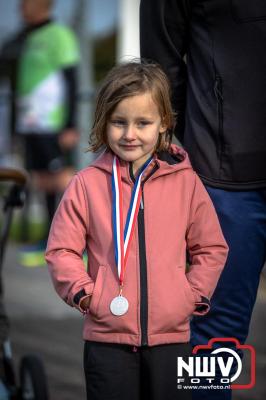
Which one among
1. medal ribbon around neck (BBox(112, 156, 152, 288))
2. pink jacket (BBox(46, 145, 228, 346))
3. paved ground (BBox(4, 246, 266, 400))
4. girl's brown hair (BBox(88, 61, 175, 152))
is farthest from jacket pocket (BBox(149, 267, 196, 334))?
paved ground (BBox(4, 246, 266, 400))

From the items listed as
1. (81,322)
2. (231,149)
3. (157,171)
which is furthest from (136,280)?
(81,322)

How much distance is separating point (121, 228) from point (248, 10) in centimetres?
86

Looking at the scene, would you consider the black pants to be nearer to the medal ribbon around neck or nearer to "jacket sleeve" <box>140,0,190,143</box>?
the medal ribbon around neck

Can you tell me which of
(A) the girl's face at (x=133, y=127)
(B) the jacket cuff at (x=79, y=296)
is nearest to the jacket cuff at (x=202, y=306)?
(B) the jacket cuff at (x=79, y=296)

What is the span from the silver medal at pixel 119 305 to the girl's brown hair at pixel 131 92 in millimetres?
520

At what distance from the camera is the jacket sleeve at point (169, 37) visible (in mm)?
3438

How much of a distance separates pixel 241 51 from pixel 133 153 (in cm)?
52

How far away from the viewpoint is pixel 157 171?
10.2 feet

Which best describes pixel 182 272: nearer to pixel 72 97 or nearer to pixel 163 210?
pixel 163 210

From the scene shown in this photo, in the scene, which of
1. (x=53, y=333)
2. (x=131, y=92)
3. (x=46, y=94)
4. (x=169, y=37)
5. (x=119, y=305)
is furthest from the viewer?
(x=46, y=94)

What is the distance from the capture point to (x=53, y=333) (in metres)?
6.14

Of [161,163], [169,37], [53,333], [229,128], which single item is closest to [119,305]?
[161,163]

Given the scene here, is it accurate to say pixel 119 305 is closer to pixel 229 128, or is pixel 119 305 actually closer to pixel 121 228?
pixel 121 228

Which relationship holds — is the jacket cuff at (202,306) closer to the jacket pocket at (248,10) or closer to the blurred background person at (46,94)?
the jacket pocket at (248,10)
